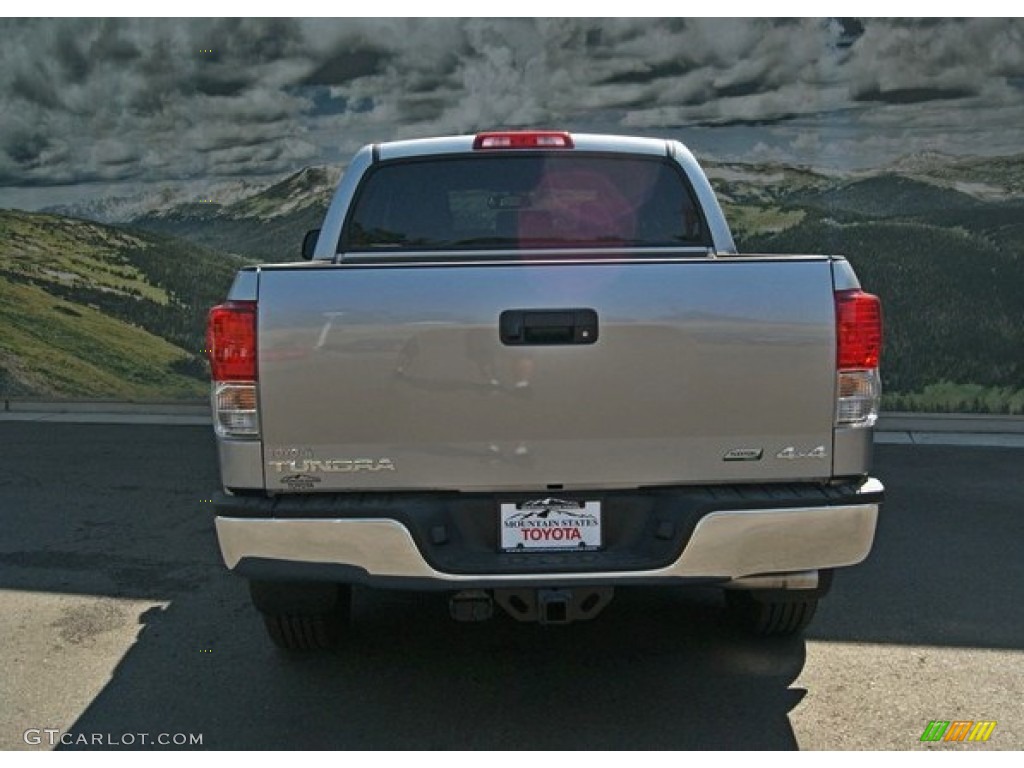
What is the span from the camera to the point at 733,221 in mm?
9125

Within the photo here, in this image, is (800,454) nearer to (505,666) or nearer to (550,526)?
(550,526)

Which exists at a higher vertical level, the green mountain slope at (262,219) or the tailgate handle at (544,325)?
the tailgate handle at (544,325)

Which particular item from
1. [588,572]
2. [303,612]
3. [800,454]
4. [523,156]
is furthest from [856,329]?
[303,612]

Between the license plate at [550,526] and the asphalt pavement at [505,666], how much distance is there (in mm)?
625

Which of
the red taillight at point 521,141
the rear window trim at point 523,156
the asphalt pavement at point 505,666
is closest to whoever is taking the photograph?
the asphalt pavement at point 505,666

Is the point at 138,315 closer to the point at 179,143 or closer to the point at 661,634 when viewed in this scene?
the point at 179,143

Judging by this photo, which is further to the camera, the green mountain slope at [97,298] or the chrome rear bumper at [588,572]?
the green mountain slope at [97,298]

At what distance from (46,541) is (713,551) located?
4199 mm

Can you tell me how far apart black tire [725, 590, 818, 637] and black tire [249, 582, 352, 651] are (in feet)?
4.96

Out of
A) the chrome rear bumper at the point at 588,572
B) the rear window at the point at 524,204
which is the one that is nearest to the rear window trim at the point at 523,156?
the rear window at the point at 524,204

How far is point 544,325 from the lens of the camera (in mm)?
3037

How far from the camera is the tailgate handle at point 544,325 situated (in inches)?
119

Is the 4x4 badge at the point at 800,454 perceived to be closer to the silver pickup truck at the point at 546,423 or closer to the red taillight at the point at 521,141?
the silver pickup truck at the point at 546,423

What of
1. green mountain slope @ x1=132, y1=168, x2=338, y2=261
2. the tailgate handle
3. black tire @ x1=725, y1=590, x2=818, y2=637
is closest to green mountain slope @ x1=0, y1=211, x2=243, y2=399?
green mountain slope @ x1=132, y1=168, x2=338, y2=261
